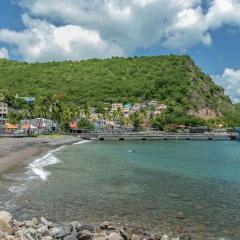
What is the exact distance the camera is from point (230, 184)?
147ft

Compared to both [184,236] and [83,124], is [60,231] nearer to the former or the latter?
[184,236]

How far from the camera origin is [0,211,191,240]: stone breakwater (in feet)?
67.2

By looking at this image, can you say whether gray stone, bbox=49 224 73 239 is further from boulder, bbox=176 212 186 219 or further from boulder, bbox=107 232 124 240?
boulder, bbox=176 212 186 219

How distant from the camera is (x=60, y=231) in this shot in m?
→ 21.4

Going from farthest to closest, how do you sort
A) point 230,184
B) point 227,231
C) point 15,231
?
Answer: point 230,184
point 227,231
point 15,231

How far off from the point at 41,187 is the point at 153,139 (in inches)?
5350

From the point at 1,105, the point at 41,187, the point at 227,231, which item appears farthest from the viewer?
the point at 1,105

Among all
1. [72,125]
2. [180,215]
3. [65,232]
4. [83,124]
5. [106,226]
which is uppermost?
[83,124]

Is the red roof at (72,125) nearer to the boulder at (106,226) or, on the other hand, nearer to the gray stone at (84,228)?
the boulder at (106,226)

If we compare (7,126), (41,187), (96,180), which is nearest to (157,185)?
(96,180)

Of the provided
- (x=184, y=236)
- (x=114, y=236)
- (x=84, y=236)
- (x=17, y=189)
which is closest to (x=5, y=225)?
(x=84, y=236)

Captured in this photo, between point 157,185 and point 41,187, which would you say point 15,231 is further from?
point 157,185

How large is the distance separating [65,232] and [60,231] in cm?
24

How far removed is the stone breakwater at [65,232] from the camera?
67.2ft
